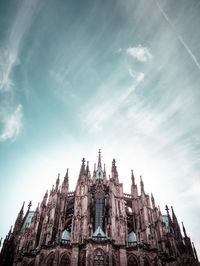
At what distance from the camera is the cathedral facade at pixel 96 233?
27.1 metres

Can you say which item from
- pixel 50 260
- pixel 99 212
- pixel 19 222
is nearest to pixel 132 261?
pixel 99 212

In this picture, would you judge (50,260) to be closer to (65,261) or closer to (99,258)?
(65,261)

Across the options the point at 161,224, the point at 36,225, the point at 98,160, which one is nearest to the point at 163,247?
the point at 161,224

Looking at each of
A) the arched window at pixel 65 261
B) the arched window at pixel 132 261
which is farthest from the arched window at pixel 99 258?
the arched window at pixel 132 261

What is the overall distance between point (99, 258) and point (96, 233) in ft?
14.0

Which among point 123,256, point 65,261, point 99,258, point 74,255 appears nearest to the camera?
point 99,258

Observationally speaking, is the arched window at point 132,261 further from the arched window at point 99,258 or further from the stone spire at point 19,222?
the stone spire at point 19,222

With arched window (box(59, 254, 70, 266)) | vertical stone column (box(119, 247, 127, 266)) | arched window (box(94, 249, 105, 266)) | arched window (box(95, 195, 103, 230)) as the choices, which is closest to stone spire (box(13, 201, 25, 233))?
arched window (box(59, 254, 70, 266))

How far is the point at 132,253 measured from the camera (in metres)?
28.3

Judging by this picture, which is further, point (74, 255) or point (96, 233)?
point (96, 233)

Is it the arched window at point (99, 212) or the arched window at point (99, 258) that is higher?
the arched window at point (99, 212)

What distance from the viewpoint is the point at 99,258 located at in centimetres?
2631

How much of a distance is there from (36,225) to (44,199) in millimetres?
6125

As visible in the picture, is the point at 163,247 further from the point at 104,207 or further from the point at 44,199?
the point at 44,199
